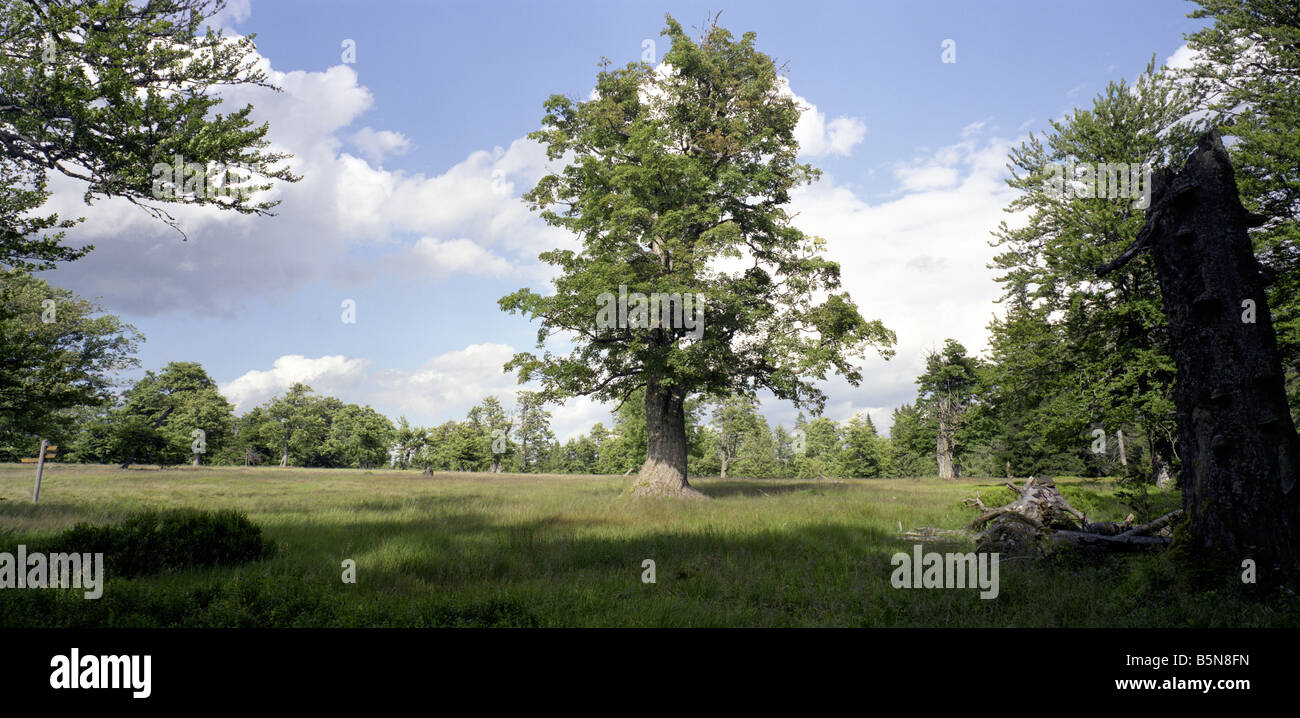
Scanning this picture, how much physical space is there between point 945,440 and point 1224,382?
150 ft

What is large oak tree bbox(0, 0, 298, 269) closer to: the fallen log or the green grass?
the green grass

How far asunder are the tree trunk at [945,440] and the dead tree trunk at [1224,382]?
4480 centimetres

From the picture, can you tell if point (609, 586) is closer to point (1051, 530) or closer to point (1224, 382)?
point (1051, 530)

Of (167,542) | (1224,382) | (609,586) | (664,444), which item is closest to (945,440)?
(664,444)

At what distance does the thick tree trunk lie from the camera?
19641 millimetres

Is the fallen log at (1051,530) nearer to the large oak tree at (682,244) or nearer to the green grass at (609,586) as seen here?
the green grass at (609,586)

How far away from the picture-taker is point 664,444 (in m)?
20.2

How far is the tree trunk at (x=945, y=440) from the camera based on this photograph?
47.2 metres

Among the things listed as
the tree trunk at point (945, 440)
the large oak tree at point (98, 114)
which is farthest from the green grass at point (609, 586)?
the tree trunk at point (945, 440)

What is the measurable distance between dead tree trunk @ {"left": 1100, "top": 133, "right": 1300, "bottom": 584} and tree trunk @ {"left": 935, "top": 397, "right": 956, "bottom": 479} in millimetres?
44795

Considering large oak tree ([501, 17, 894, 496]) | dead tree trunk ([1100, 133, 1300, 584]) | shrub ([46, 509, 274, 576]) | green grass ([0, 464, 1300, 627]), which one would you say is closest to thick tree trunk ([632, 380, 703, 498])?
large oak tree ([501, 17, 894, 496])
